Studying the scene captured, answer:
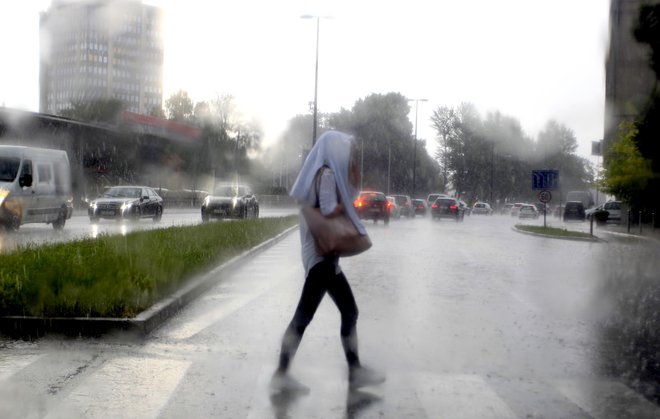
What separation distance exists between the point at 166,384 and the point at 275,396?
0.78 m

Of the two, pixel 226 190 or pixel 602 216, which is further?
pixel 602 216

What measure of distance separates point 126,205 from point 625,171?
20.3m

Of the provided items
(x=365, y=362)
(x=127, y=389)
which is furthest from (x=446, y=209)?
(x=127, y=389)

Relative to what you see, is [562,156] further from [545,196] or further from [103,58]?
[545,196]

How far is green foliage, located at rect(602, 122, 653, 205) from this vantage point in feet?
103

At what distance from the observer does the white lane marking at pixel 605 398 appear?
16.0ft

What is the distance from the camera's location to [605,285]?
1247cm

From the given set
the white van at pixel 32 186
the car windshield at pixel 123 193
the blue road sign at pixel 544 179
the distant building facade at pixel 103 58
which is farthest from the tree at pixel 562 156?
the white van at pixel 32 186

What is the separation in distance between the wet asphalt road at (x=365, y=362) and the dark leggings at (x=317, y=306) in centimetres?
22

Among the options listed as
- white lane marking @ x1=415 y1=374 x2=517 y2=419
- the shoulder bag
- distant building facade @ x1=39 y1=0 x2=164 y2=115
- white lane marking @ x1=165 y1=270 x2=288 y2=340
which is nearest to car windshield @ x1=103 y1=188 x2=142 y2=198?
distant building facade @ x1=39 y1=0 x2=164 y2=115

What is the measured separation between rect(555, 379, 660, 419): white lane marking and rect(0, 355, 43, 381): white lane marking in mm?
3705

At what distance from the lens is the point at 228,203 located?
33.5m

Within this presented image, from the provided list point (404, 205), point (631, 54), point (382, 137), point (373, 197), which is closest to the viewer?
point (631, 54)

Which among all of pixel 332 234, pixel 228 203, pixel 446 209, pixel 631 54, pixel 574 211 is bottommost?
pixel 574 211
